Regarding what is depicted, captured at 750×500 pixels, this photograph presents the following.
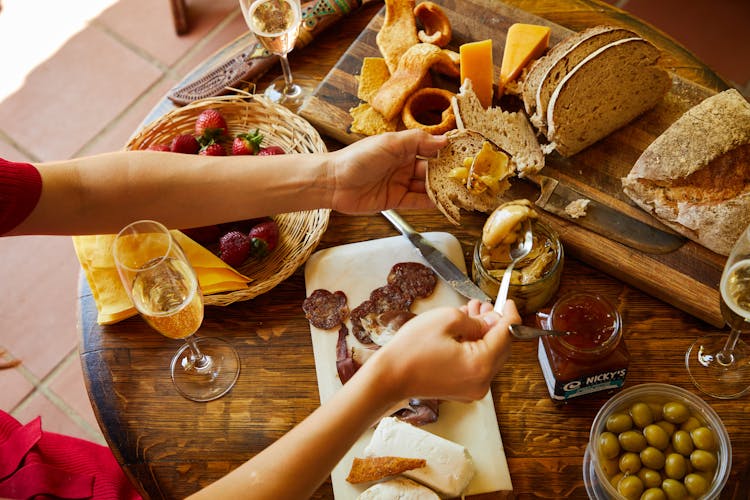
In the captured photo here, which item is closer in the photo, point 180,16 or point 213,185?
point 213,185

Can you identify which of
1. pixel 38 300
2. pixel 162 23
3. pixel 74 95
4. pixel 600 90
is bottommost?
pixel 38 300

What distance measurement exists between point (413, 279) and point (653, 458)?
661mm

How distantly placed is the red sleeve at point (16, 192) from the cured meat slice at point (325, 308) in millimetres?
658

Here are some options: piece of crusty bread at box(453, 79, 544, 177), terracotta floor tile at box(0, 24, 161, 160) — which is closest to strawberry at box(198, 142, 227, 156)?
piece of crusty bread at box(453, 79, 544, 177)

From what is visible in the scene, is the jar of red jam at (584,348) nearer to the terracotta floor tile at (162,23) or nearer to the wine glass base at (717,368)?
the wine glass base at (717,368)

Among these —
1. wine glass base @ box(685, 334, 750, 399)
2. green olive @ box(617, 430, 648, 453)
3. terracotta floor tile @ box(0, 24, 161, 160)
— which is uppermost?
green olive @ box(617, 430, 648, 453)

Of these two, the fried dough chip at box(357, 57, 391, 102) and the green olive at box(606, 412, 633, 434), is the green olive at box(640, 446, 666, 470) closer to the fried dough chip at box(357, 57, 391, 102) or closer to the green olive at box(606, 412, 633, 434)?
the green olive at box(606, 412, 633, 434)

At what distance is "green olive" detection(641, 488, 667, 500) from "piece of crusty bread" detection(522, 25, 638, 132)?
95 centimetres

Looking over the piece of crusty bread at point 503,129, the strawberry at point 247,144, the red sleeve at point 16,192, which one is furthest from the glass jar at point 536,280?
the red sleeve at point 16,192

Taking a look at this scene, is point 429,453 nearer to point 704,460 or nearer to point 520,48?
point 704,460

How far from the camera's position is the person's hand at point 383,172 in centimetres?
174

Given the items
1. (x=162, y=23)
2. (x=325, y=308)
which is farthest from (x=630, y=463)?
(x=162, y=23)

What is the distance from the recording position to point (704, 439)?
142cm

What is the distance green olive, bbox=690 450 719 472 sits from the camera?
141cm
